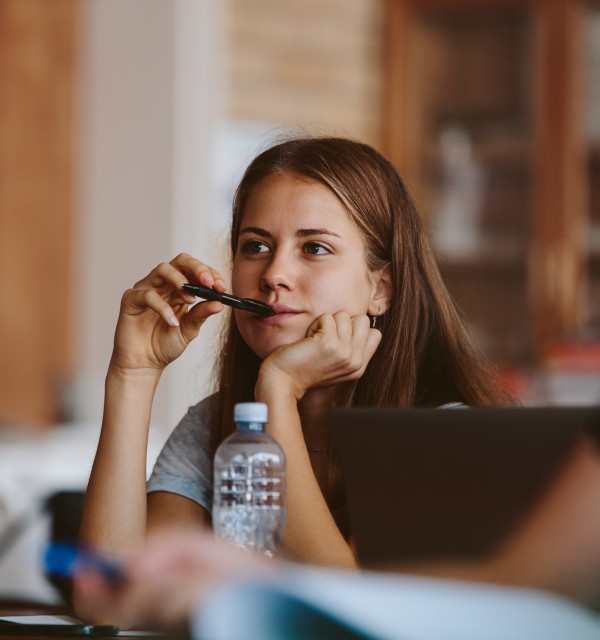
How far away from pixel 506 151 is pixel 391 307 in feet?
8.25

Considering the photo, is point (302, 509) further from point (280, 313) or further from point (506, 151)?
point (506, 151)

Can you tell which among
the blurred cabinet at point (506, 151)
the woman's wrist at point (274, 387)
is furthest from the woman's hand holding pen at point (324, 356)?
the blurred cabinet at point (506, 151)

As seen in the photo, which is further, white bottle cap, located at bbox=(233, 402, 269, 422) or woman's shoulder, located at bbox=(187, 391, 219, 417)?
woman's shoulder, located at bbox=(187, 391, 219, 417)

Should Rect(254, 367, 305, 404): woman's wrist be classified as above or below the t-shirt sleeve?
above

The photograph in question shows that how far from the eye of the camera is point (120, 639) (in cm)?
82

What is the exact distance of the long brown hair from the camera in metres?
1.27

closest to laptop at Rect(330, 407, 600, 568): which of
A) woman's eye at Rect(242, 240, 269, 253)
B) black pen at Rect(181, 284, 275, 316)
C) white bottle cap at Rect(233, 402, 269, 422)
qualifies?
white bottle cap at Rect(233, 402, 269, 422)

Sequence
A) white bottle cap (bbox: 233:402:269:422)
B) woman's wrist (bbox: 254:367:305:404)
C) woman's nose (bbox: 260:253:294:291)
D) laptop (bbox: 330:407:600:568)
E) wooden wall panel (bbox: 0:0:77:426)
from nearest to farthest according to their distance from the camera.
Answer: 1. laptop (bbox: 330:407:600:568)
2. white bottle cap (bbox: 233:402:269:422)
3. woman's wrist (bbox: 254:367:305:404)
4. woman's nose (bbox: 260:253:294:291)
5. wooden wall panel (bbox: 0:0:77:426)

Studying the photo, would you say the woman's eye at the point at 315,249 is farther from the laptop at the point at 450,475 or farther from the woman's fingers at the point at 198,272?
the laptop at the point at 450,475

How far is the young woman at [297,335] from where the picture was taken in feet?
3.76

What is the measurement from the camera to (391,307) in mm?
1334

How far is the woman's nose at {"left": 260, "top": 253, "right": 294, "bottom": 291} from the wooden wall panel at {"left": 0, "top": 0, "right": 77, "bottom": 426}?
9.13 ft

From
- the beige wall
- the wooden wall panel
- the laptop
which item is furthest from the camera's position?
the wooden wall panel

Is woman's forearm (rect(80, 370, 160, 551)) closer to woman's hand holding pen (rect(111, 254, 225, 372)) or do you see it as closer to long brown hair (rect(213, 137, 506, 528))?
woman's hand holding pen (rect(111, 254, 225, 372))
